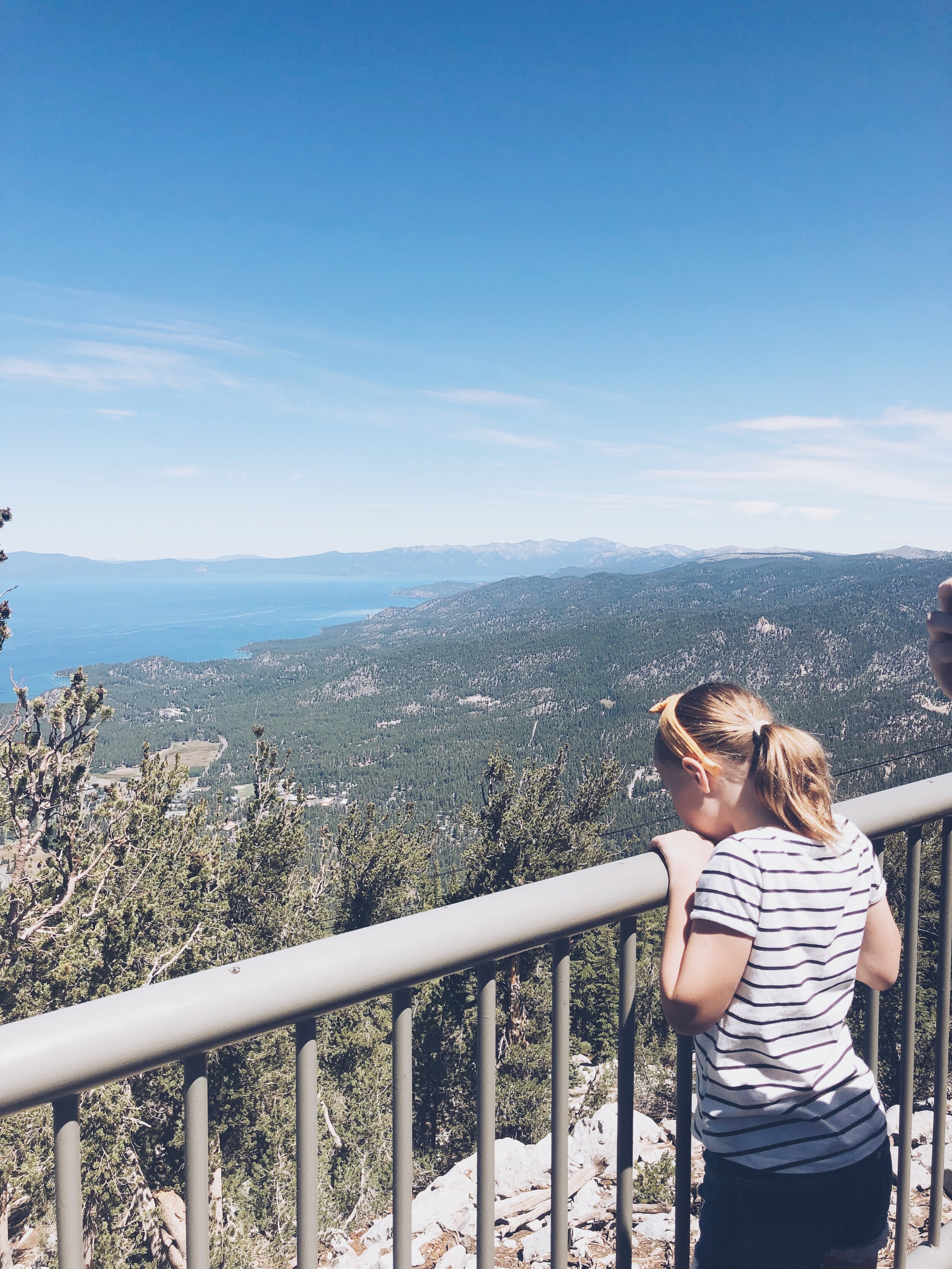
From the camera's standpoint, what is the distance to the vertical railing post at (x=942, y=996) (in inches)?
77.4

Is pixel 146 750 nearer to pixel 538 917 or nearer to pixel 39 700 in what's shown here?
pixel 39 700

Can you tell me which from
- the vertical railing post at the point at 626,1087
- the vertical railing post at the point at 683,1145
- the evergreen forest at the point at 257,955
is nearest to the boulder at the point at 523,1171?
the evergreen forest at the point at 257,955

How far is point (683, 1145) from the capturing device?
1555 millimetres

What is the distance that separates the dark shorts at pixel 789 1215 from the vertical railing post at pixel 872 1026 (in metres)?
0.32

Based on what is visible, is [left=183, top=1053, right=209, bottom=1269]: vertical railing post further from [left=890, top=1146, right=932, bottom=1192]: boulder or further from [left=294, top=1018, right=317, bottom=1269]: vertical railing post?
[left=890, top=1146, right=932, bottom=1192]: boulder

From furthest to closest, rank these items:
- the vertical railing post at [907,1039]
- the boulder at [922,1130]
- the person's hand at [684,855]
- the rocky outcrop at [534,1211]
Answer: the boulder at [922,1130] < the rocky outcrop at [534,1211] < the vertical railing post at [907,1039] < the person's hand at [684,855]

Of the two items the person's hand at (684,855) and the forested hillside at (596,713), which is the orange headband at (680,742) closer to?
the person's hand at (684,855)

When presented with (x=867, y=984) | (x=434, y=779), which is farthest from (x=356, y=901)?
(x=434, y=779)

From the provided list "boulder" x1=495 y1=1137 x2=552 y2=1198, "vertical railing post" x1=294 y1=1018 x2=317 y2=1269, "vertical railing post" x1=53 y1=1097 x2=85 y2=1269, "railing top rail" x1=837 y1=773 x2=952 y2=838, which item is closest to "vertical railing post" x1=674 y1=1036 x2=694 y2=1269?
"railing top rail" x1=837 y1=773 x2=952 y2=838

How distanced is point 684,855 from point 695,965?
7.5 inches

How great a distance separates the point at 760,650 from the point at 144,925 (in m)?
182

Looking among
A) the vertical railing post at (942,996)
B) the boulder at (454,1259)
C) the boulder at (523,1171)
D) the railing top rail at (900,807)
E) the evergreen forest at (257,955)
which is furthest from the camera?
the evergreen forest at (257,955)

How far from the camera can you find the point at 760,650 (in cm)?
18112

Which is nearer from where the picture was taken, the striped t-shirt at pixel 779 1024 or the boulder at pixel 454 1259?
the striped t-shirt at pixel 779 1024
